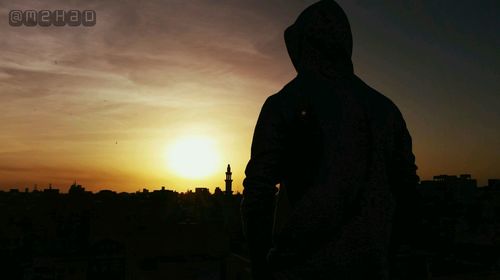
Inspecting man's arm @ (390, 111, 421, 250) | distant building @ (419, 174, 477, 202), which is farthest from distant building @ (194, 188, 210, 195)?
man's arm @ (390, 111, 421, 250)

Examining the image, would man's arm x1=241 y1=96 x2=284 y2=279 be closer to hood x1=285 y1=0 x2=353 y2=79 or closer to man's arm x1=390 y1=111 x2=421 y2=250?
hood x1=285 y1=0 x2=353 y2=79

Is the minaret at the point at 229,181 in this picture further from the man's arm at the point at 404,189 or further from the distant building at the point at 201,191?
the man's arm at the point at 404,189

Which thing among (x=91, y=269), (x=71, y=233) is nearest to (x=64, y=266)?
(x=91, y=269)

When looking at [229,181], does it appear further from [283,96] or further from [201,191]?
[283,96]

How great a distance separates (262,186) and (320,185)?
0.82 feet

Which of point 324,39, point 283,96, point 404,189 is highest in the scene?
point 324,39

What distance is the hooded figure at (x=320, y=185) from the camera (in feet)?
6.88

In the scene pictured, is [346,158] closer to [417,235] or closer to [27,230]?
[417,235]

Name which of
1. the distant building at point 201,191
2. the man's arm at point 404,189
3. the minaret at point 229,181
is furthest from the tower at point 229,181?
the man's arm at point 404,189

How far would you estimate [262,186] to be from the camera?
6.89 ft

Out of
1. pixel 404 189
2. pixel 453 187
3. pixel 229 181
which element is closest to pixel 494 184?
pixel 453 187

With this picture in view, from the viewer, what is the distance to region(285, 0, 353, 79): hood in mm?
2379

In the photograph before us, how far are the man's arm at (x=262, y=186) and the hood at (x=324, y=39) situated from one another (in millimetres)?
378

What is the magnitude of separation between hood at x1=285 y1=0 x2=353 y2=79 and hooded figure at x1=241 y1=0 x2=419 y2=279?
66mm
